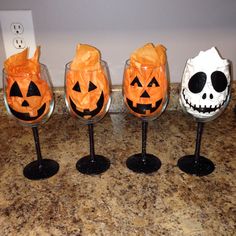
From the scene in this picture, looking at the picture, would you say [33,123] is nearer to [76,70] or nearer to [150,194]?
[76,70]


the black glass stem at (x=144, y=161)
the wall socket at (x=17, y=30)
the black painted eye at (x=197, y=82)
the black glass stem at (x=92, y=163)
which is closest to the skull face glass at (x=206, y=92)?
the black painted eye at (x=197, y=82)

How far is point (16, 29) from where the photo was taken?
842mm

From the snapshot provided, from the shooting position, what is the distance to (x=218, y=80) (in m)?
0.62

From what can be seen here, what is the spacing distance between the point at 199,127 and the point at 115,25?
1.18ft

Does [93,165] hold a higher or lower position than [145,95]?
lower

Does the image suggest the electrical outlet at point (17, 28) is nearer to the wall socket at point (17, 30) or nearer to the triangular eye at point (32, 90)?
the wall socket at point (17, 30)

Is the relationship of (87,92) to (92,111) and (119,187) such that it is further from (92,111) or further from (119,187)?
(119,187)

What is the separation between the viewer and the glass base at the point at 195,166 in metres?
0.70

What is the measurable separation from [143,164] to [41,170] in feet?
0.74

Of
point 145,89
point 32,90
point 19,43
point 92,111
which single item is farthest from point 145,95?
point 19,43

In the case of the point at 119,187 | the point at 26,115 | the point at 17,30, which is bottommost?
the point at 119,187

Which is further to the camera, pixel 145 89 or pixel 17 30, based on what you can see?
pixel 17 30

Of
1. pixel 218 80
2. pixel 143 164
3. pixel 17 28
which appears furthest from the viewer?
pixel 17 28

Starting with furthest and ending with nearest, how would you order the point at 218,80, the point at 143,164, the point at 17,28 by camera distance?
the point at 17,28
the point at 143,164
the point at 218,80
